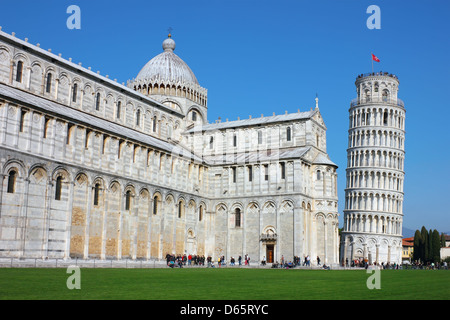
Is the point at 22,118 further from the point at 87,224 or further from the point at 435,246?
the point at 435,246

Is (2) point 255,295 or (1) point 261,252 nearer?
(2) point 255,295

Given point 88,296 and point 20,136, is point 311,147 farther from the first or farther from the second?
point 88,296

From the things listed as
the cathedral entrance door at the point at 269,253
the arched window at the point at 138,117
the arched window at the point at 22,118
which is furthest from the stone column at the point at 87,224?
the cathedral entrance door at the point at 269,253

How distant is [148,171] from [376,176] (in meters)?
50.1

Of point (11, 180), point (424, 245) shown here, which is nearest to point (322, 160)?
point (11, 180)

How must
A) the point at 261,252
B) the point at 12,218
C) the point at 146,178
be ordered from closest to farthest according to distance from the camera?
the point at 12,218
the point at 146,178
the point at 261,252

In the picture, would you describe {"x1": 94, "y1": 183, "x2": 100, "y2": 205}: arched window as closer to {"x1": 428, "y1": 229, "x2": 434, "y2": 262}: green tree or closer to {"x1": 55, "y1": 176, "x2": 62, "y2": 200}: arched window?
{"x1": 55, "y1": 176, "x2": 62, "y2": 200}: arched window

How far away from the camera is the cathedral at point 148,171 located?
37.8 meters

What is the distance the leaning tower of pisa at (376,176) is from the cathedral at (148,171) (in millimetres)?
28081

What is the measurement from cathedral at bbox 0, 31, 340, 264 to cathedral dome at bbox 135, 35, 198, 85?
0.19 meters

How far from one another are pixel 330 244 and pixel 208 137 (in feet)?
65.4

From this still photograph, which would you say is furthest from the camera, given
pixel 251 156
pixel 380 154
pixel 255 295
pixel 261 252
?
pixel 380 154
